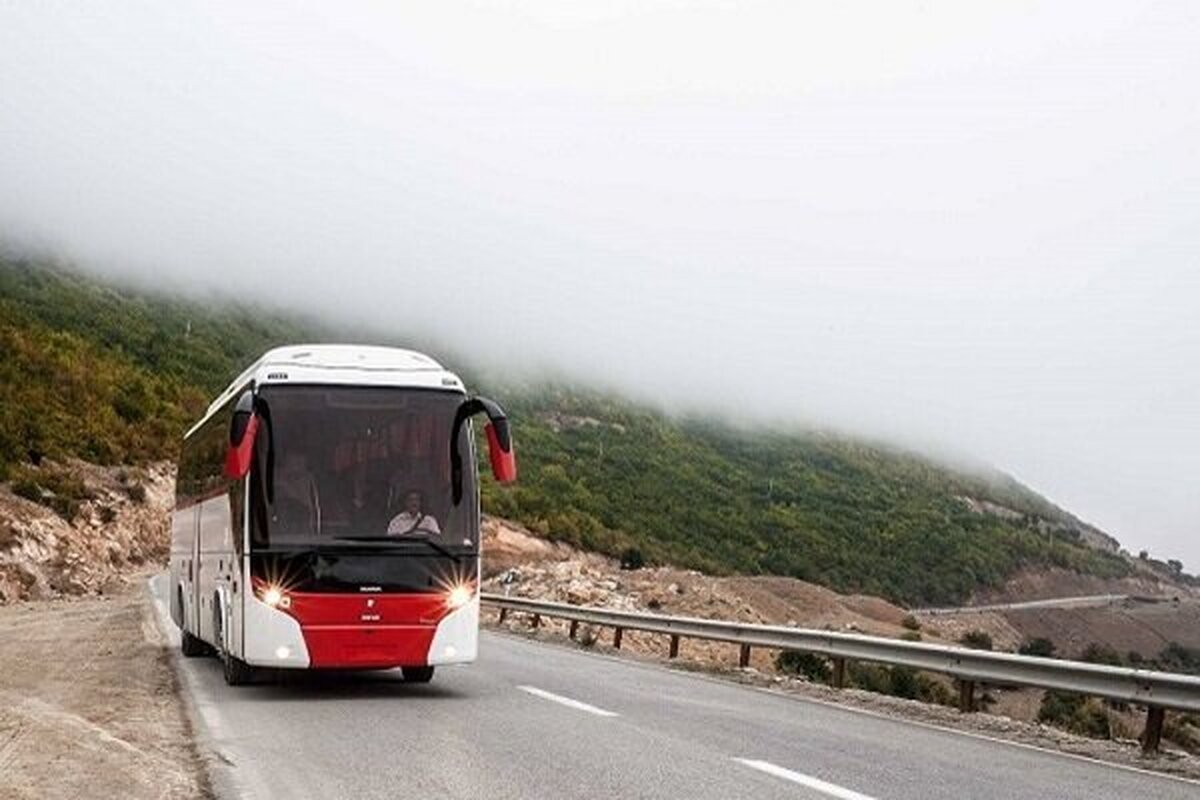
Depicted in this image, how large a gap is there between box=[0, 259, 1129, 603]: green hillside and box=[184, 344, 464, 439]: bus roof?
3062 cm

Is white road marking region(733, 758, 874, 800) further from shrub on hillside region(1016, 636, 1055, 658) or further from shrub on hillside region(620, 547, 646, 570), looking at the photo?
shrub on hillside region(1016, 636, 1055, 658)

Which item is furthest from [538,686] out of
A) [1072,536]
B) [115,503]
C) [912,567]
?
[1072,536]

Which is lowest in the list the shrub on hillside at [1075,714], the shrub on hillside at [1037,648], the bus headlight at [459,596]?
the shrub on hillside at [1037,648]

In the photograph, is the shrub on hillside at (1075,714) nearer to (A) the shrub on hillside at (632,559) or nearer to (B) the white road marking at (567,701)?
(B) the white road marking at (567,701)

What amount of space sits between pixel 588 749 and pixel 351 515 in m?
4.16

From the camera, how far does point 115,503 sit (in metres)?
46.8

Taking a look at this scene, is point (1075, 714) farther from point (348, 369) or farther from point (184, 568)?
point (184, 568)

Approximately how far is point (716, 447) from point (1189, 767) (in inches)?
5329

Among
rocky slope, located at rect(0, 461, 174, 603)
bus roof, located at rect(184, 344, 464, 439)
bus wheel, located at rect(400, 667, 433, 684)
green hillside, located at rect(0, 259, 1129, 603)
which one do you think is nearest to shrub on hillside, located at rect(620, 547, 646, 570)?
green hillside, located at rect(0, 259, 1129, 603)

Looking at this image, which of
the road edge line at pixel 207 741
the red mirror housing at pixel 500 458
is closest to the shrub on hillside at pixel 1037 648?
the road edge line at pixel 207 741

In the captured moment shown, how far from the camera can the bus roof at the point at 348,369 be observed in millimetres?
13930

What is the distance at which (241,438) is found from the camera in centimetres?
1255

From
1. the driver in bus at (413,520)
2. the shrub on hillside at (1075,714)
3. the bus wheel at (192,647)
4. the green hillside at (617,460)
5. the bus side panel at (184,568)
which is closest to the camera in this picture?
the driver in bus at (413,520)

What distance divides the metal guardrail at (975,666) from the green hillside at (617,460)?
2896 centimetres
